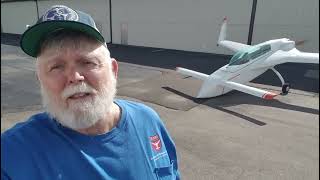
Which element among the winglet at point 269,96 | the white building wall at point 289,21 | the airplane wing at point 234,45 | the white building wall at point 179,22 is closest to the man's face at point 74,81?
the winglet at point 269,96

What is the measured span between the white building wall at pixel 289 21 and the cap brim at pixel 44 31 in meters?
19.0

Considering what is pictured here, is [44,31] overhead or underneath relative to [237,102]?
overhead

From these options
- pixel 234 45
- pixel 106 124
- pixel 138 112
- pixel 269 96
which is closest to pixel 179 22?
pixel 234 45

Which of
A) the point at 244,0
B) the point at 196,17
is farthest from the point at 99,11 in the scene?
Answer: the point at 244,0

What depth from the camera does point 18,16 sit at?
44.5m

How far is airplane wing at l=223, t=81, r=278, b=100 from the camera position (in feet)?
31.3

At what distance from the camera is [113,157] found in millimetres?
1941

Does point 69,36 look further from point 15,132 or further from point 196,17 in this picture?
point 196,17

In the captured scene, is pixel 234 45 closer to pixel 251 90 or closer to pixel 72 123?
pixel 251 90

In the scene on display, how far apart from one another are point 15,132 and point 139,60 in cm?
1965

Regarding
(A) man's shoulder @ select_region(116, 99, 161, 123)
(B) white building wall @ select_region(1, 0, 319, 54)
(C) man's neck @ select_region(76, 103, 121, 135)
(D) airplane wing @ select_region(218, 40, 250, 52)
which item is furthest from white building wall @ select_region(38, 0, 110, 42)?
(C) man's neck @ select_region(76, 103, 121, 135)

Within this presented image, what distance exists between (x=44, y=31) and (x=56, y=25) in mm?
95

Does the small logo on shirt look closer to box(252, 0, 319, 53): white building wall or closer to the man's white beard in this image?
the man's white beard

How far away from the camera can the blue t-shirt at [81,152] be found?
5.70ft
